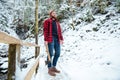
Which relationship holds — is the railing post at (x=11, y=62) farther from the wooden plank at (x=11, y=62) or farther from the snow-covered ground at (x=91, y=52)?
the snow-covered ground at (x=91, y=52)

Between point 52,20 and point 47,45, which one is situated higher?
point 52,20

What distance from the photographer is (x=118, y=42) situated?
32.2 feet

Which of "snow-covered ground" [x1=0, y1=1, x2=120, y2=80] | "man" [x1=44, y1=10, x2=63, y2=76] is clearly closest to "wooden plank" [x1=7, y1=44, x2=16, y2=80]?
"snow-covered ground" [x1=0, y1=1, x2=120, y2=80]

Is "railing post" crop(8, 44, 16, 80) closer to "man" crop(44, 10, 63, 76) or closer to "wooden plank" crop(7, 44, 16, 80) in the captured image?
"wooden plank" crop(7, 44, 16, 80)

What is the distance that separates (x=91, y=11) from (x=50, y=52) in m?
10.3

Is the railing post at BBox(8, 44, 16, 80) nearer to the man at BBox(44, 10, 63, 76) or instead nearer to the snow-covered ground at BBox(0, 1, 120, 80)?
the snow-covered ground at BBox(0, 1, 120, 80)

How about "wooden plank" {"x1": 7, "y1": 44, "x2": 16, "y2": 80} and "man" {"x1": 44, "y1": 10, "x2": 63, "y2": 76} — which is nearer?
"wooden plank" {"x1": 7, "y1": 44, "x2": 16, "y2": 80}

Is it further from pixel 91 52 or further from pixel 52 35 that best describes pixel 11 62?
pixel 91 52

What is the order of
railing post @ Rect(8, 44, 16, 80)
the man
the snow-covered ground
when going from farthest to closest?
1. the snow-covered ground
2. the man
3. railing post @ Rect(8, 44, 16, 80)

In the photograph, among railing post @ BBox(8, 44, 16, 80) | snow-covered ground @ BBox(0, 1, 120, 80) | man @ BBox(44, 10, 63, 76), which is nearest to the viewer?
railing post @ BBox(8, 44, 16, 80)

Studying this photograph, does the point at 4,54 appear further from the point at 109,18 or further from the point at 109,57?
the point at 109,57

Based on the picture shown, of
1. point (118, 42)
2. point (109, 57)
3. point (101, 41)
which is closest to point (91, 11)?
point (101, 41)

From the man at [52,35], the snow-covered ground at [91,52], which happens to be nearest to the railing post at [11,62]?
the snow-covered ground at [91,52]

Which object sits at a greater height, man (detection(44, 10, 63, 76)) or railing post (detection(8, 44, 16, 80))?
man (detection(44, 10, 63, 76))
